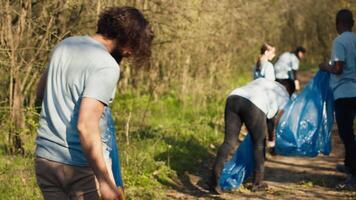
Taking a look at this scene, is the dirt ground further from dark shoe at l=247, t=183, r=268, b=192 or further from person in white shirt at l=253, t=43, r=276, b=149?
person in white shirt at l=253, t=43, r=276, b=149

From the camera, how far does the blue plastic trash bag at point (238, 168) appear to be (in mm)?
7422

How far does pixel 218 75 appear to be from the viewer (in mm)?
14391

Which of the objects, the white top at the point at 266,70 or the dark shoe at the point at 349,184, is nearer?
the dark shoe at the point at 349,184

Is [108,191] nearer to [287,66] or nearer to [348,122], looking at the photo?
[348,122]

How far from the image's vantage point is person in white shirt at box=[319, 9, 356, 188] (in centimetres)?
710

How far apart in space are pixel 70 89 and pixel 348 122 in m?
4.69

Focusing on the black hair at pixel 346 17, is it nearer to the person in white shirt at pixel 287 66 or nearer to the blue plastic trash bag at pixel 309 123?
the blue plastic trash bag at pixel 309 123

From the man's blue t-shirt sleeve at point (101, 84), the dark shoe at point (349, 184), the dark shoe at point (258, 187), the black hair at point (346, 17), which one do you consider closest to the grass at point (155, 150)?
the dark shoe at point (258, 187)

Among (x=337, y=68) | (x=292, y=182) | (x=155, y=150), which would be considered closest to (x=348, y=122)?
(x=337, y=68)

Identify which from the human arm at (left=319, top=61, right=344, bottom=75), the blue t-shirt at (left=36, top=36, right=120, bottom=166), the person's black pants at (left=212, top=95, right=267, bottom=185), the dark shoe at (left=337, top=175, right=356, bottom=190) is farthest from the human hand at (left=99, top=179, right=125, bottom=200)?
the dark shoe at (left=337, top=175, right=356, bottom=190)

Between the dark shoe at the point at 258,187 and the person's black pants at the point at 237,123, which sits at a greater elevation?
the person's black pants at the point at 237,123

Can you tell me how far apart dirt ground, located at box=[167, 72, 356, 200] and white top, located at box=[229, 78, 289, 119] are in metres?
0.90

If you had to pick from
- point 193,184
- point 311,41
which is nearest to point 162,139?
point 193,184

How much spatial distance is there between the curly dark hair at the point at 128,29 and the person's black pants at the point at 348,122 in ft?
14.3
